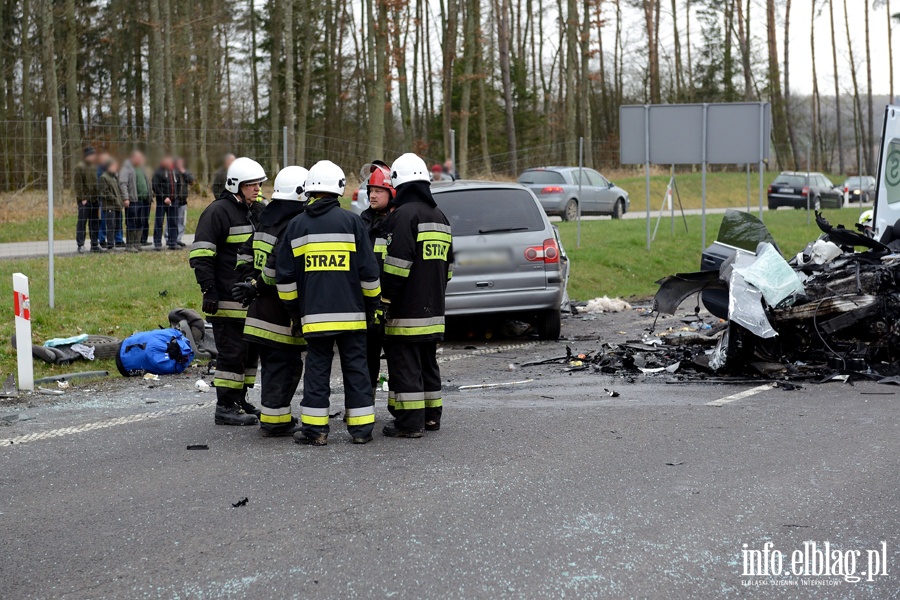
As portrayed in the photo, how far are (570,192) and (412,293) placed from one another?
20.1 m

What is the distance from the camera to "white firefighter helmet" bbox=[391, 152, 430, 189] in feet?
22.3

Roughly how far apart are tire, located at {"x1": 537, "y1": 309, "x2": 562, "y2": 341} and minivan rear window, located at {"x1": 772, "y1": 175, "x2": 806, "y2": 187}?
2829cm

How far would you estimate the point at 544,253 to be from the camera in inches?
439

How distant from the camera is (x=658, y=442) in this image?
6.45m

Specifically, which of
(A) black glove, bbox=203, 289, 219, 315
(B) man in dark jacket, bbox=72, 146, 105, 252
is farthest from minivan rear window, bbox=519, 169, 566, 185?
(A) black glove, bbox=203, 289, 219, 315

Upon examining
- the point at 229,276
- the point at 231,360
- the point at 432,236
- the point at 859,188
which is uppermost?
the point at 859,188

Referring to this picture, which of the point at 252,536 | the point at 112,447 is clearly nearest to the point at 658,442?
the point at 252,536

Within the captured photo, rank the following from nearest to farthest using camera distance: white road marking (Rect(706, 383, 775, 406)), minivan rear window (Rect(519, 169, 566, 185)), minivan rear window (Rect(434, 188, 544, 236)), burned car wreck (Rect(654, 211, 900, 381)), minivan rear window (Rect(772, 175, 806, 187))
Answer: white road marking (Rect(706, 383, 775, 406)) → burned car wreck (Rect(654, 211, 900, 381)) → minivan rear window (Rect(434, 188, 544, 236)) → minivan rear window (Rect(519, 169, 566, 185)) → minivan rear window (Rect(772, 175, 806, 187))

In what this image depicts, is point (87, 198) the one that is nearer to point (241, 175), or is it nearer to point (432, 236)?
point (241, 175)

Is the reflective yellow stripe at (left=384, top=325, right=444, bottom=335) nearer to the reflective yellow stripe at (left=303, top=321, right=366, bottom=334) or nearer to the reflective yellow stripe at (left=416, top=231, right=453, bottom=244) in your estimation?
the reflective yellow stripe at (left=303, top=321, right=366, bottom=334)

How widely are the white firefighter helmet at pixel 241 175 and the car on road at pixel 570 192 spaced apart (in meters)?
17.7

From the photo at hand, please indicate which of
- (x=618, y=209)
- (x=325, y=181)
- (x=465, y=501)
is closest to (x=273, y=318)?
(x=325, y=181)

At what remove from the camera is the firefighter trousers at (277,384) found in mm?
6734

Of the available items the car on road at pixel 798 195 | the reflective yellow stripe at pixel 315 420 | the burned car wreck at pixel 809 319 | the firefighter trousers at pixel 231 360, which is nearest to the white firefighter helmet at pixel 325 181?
the firefighter trousers at pixel 231 360
